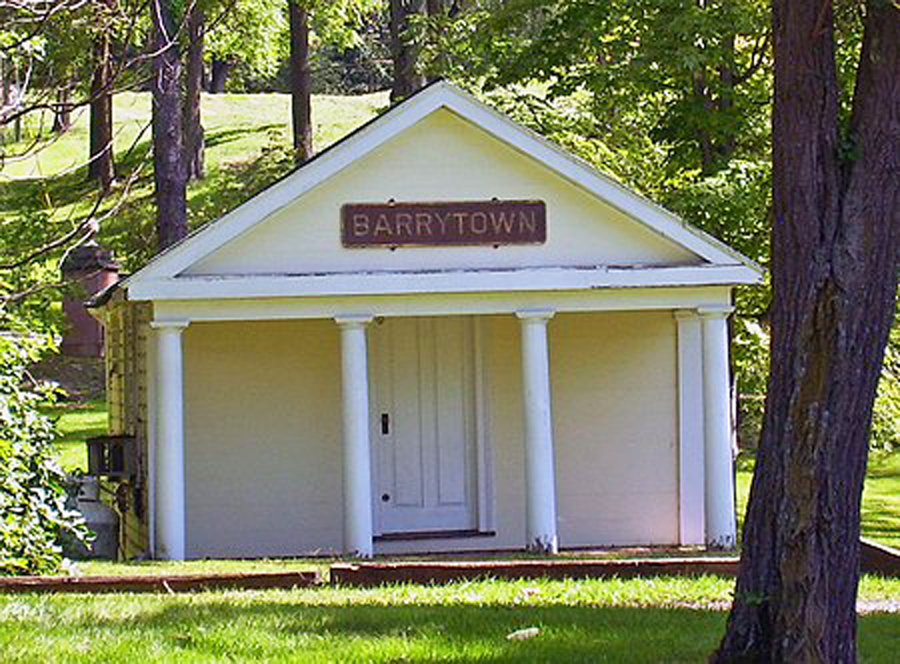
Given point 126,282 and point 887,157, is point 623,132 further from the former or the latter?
point 887,157

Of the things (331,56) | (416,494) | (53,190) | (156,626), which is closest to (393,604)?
(156,626)

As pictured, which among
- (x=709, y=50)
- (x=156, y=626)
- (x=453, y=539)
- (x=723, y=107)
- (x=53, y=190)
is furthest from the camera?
(x=53, y=190)

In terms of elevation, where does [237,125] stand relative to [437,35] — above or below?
above

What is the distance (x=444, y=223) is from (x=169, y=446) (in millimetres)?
3669

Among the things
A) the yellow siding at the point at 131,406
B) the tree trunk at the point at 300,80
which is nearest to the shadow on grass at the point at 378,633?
the yellow siding at the point at 131,406

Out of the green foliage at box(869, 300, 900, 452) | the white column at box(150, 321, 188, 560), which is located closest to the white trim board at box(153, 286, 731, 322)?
the white column at box(150, 321, 188, 560)

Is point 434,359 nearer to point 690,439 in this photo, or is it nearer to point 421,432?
point 421,432

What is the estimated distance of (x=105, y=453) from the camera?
19.3 meters

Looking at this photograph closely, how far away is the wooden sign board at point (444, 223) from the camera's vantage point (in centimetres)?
1773

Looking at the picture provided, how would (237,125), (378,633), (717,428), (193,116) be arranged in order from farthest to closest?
(237,125)
(193,116)
(717,428)
(378,633)

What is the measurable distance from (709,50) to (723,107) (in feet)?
5.61

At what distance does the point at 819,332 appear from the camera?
7.21 meters

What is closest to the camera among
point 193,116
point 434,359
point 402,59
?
point 434,359

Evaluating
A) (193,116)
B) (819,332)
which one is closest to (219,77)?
(193,116)
